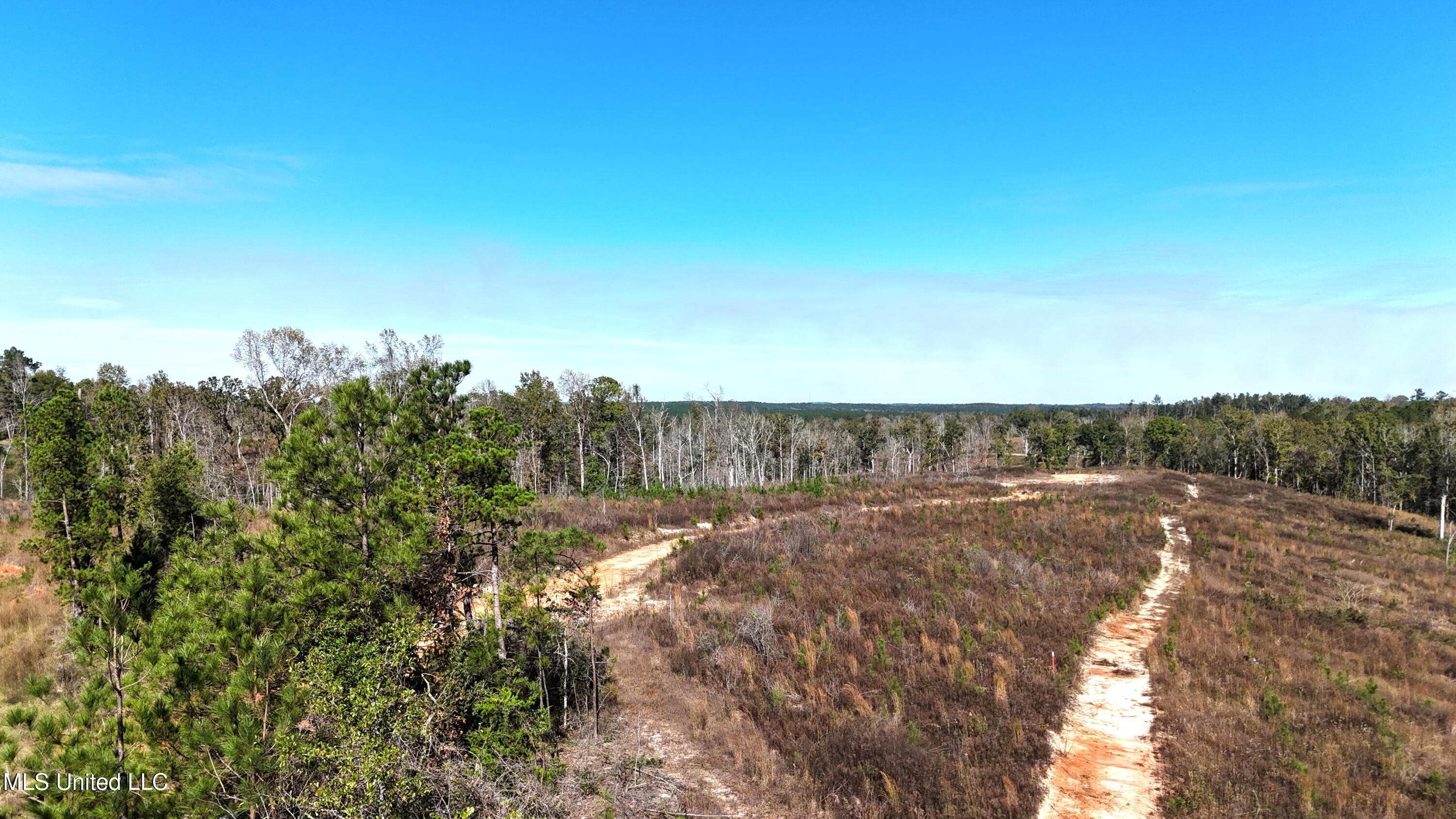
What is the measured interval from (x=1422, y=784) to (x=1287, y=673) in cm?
346

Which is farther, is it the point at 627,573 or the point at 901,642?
the point at 627,573

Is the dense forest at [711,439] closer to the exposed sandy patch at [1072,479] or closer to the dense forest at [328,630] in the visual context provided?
the dense forest at [328,630]

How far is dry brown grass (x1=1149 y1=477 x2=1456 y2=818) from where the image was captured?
23.9 ft

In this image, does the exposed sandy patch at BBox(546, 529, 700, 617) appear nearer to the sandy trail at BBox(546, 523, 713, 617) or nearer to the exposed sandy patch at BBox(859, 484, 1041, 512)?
the sandy trail at BBox(546, 523, 713, 617)

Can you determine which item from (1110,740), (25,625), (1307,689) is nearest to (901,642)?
(1110,740)

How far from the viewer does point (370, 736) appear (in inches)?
200

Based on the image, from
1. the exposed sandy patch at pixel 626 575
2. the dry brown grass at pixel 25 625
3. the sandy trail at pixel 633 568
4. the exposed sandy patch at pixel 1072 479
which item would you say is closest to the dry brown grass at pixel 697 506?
the sandy trail at pixel 633 568

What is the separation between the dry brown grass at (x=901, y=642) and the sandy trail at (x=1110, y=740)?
0.29 metres

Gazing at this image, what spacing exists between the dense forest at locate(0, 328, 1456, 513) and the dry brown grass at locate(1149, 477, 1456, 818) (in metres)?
10.1

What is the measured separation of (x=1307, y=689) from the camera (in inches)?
396

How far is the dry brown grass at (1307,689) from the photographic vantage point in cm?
728

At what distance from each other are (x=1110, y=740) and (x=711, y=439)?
63.0 metres

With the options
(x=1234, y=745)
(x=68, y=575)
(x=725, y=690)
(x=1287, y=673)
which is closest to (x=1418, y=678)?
(x=1287, y=673)

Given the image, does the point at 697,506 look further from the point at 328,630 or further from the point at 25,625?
the point at 328,630
